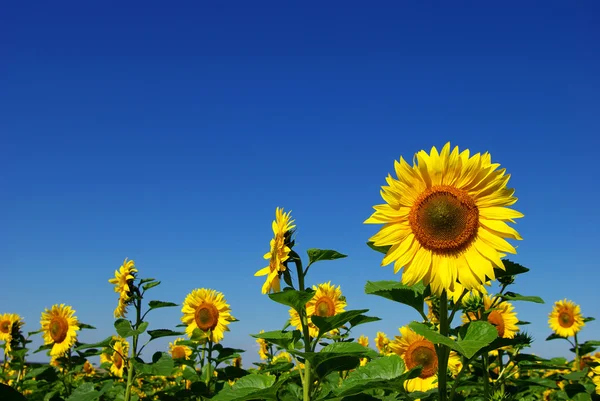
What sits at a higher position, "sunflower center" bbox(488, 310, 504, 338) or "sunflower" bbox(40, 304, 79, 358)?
"sunflower" bbox(40, 304, 79, 358)

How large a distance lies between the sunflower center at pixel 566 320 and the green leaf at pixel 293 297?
9.39m

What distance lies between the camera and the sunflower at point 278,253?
393 cm

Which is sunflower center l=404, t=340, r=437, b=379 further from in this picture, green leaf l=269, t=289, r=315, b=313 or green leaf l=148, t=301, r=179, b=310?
green leaf l=148, t=301, r=179, b=310

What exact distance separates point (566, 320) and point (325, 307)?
5951 millimetres

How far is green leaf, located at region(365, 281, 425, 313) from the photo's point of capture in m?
3.72

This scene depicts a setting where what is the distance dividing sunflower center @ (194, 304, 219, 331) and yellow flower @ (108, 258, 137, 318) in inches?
58.7

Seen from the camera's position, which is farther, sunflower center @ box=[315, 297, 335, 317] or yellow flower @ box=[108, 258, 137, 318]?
sunflower center @ box=[315, 297, 335, 317]

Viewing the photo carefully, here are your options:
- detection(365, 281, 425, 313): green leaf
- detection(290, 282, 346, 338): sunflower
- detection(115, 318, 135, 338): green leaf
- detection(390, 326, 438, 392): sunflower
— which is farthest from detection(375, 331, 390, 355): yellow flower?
detection(365, 281, 425, 313): green leaf

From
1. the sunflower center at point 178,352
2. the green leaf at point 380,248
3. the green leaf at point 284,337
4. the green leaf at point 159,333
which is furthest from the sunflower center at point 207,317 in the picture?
the green leaf at point 380,248

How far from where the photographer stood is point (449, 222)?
3.70m

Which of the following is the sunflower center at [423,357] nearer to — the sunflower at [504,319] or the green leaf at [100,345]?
the sunflower at [504,319]

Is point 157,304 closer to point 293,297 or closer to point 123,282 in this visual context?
point 123,282

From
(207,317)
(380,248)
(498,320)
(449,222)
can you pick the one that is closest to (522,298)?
(449,222)

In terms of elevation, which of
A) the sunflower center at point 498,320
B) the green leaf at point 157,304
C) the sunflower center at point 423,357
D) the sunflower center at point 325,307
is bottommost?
the sunflower center at point 423,357
